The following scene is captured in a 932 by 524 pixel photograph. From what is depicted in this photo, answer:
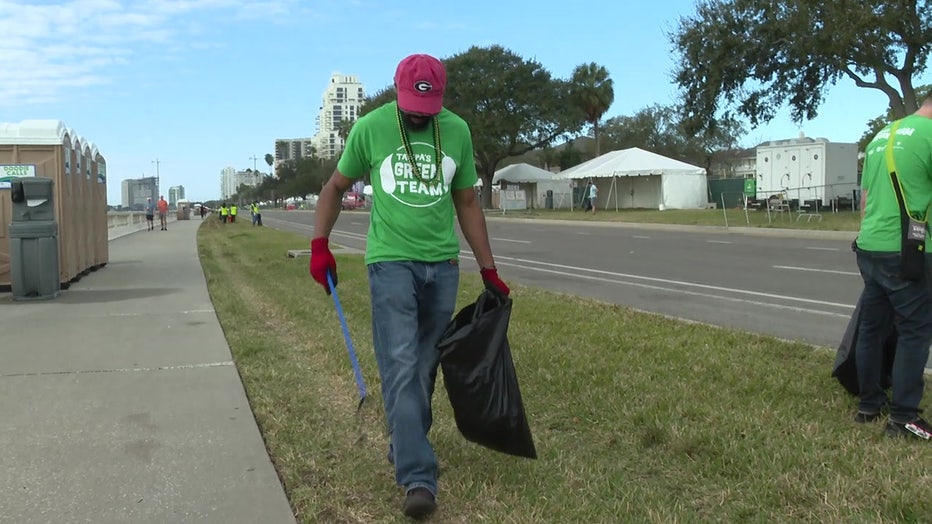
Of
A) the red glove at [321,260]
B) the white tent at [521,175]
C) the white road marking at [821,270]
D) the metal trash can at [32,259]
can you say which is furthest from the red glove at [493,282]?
the white tent at [521,175]

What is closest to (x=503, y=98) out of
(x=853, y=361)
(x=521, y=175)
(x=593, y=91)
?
(x=521, y=175)

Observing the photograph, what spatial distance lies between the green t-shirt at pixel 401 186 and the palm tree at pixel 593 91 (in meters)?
54.2

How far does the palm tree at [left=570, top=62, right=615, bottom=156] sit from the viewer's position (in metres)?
56.9

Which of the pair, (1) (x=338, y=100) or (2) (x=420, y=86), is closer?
(2) (x=420, y=86)

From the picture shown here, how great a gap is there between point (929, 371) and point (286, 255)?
41.4 ft

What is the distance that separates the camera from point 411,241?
3254mm

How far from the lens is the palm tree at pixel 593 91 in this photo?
187 ft

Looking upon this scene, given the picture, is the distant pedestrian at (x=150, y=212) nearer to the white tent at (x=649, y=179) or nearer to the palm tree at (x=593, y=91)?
the white tent at (x=649, y=179)

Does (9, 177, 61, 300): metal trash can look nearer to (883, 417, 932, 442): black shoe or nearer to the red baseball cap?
the red baseball cap

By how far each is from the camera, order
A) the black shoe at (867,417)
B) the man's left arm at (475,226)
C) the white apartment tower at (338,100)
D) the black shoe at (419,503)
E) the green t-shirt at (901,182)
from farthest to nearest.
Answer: the white apartment tower at (338,100)
the black shoe at (867,417)
the green t-shirt at (901,182)
the man's left arm at (475,226)
the black shoe at (419,503)

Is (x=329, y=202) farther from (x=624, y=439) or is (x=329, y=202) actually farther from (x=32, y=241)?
(x=32, y=241)

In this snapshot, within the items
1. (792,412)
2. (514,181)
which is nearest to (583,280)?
(792,412)

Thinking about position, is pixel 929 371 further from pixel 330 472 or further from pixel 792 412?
pixel 330 472

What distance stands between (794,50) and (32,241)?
72.5 feet
